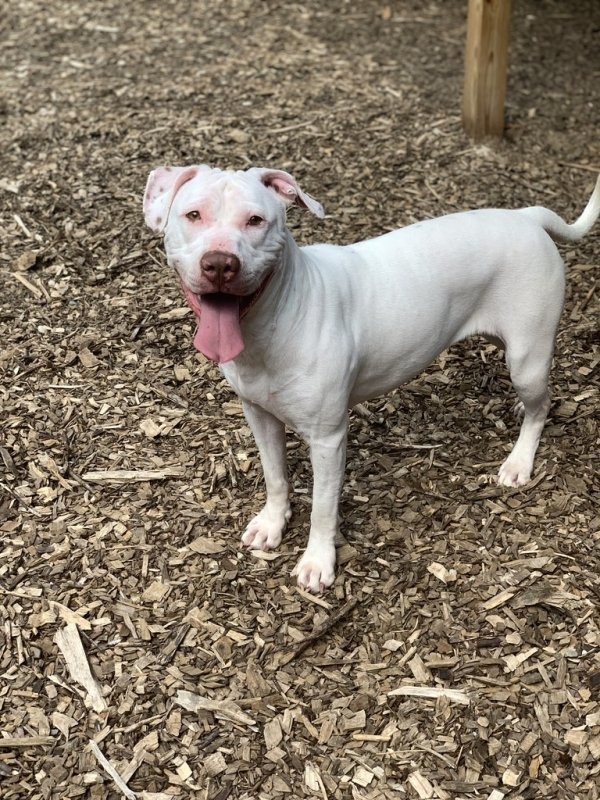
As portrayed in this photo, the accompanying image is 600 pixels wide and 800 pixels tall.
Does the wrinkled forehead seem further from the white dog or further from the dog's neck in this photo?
the dog's neck

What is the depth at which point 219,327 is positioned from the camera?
2.82 m

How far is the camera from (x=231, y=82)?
281 inches

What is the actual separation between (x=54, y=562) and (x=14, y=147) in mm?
3738

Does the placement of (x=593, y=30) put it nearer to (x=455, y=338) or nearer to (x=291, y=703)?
(x=455, y=338)

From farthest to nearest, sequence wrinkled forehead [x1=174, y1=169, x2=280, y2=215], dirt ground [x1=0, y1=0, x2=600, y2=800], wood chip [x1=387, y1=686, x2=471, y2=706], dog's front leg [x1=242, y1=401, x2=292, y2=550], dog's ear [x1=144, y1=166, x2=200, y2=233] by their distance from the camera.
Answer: dog's front leg [x1=242, y1=401, x2=292, y2=550], wood chip [x1=387, y1=686, x2=471, y2=706], dirt ground [x1=0, y1=0, x2=600, y2=800], dog's ear [x1=144, y1=166, x2=200, y2=233], wrinkled forehead [x1=174, y1=169, x2=280, y2=215]

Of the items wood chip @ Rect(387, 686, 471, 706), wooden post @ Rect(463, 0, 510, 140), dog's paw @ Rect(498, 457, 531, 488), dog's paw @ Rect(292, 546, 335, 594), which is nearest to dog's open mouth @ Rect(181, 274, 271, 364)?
dog's paw @ Rect(292, 546, 335, 594)

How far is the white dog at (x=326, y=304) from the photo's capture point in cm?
280

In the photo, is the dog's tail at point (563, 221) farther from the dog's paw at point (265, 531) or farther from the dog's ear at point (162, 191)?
the dog's paw at point (265, 531)

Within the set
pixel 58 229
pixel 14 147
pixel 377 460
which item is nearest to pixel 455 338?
pixel 377 460

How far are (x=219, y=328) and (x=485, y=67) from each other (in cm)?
415

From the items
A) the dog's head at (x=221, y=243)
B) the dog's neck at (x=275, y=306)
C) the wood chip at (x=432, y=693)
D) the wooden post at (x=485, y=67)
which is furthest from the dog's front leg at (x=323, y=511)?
the wooden post at (x=485, y=67)

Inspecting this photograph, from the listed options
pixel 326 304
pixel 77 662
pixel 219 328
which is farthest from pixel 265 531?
pixel 219 328

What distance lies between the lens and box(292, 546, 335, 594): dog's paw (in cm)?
362

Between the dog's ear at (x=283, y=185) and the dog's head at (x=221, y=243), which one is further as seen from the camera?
the dog's ear at (x=283, y=185)
